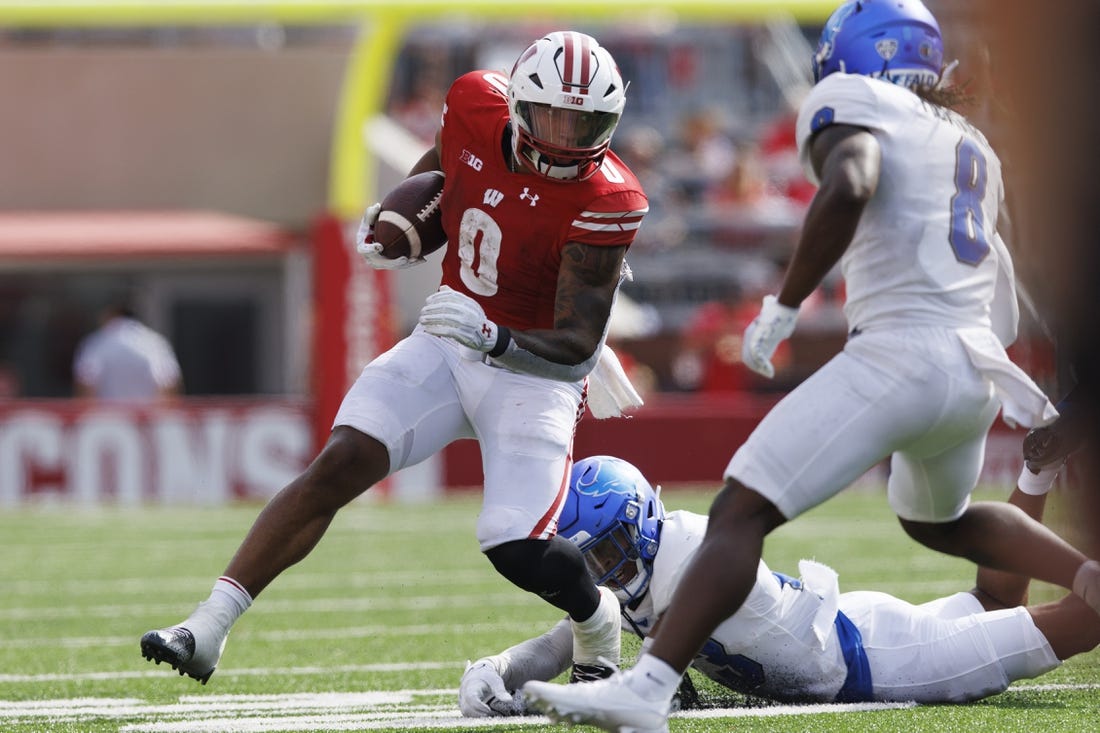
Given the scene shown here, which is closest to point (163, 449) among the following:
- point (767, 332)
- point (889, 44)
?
point (889, 44)

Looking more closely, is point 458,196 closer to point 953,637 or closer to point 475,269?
point 475,269

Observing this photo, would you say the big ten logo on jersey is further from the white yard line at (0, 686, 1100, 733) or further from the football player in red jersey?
the white yard line at (0, 686, 1100, 733)

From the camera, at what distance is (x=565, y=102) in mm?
3738

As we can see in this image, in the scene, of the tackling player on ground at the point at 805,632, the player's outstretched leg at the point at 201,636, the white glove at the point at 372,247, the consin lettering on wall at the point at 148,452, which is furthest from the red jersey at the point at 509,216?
the consin lettering on wall at the point at 148,452

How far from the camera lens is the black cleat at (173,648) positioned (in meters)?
Result: 3.56

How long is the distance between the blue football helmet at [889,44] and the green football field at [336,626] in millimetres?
1299

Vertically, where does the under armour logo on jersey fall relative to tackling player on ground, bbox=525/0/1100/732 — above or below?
above

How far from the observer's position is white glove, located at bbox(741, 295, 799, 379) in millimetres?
3078

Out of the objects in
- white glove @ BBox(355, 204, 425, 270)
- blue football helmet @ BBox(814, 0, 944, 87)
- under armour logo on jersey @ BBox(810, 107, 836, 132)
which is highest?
blue football helmet @ BBox(814, 0, 944, 87)

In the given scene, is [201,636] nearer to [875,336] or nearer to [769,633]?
[769,633]

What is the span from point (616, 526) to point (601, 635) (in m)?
0.24

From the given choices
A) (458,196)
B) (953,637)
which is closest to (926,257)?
(953,637)

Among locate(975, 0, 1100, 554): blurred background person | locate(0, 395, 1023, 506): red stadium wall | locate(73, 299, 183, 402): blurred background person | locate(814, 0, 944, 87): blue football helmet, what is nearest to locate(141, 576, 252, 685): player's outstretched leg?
locate(814, 0, 944, 87): blue football helmet

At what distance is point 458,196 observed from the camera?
4.04 m
